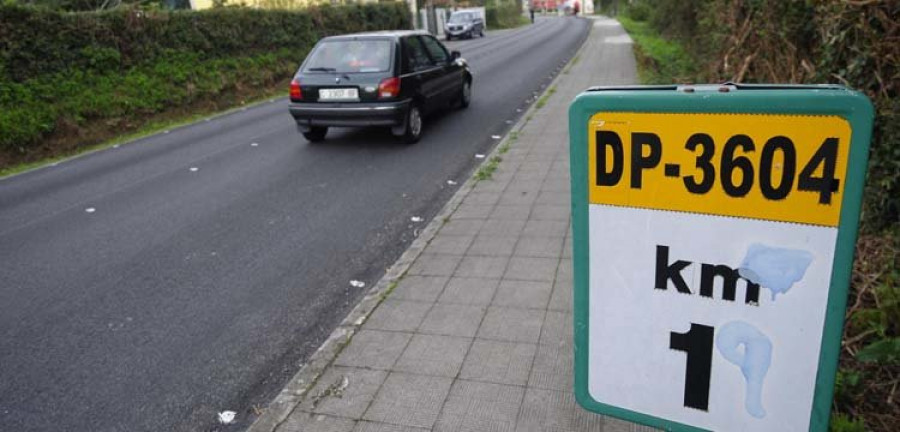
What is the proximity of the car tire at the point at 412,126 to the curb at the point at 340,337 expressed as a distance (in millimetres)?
3249

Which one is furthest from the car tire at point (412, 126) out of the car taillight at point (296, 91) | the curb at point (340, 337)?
the curb at point (340, 337)

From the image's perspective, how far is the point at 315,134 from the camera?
34.1 ft

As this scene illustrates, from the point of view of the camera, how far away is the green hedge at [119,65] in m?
12.3

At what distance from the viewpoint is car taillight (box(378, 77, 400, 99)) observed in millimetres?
9336

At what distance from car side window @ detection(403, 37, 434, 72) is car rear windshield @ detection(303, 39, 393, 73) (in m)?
0.37

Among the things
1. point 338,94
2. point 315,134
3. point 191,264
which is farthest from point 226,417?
point 315,134

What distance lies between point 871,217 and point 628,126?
3.84 meters

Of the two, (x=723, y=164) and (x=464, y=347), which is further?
(x=464, y=347)

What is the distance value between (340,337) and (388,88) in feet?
19.6

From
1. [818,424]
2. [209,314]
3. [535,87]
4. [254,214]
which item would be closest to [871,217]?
[818,424]

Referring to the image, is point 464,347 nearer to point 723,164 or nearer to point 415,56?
point 723,164

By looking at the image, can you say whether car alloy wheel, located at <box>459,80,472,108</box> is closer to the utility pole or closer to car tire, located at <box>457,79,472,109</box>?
car tire, located at <box>457,79,472,109</box>

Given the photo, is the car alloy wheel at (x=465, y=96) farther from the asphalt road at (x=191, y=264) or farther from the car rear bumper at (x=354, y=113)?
the car rear bumper at (x=354, y=113)

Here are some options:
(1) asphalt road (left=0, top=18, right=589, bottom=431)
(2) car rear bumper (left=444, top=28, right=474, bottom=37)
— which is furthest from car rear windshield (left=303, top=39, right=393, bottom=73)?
(2) car rear bumper (left=444, top=28, right=474, bottom=37)
